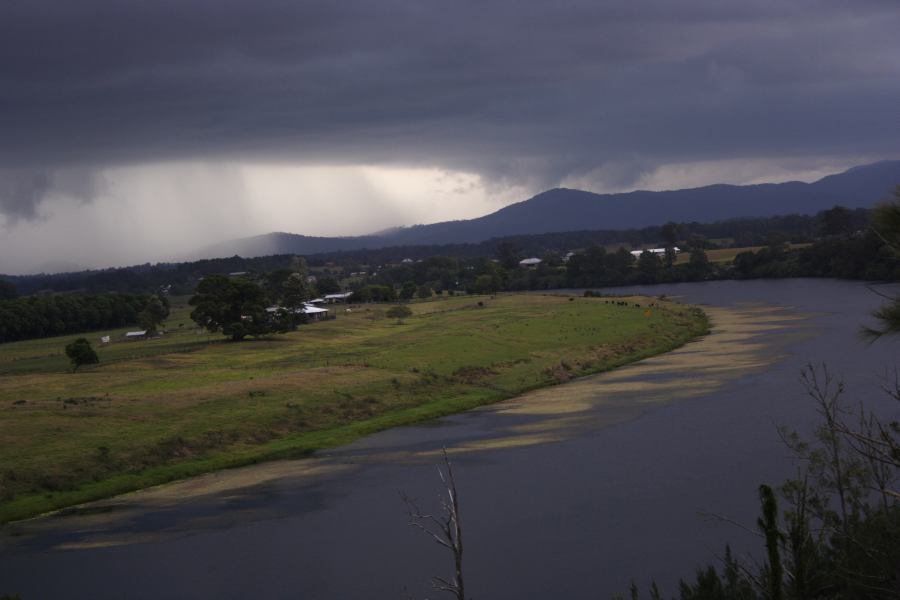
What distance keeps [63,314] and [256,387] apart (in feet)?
208

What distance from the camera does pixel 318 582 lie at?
26.2 m

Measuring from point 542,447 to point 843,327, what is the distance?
39688 mm

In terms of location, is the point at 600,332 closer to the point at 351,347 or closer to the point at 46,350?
the point at 351,347

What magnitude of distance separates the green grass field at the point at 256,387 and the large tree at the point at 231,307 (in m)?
1.75

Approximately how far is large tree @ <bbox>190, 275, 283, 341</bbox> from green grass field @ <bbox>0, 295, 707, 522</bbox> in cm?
175

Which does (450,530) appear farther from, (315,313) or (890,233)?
(315,313)

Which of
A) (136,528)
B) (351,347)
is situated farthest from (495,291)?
(136,528)

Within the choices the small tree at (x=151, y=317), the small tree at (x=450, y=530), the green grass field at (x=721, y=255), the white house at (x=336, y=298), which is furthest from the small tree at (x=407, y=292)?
the small tree at (x=450, y=530)

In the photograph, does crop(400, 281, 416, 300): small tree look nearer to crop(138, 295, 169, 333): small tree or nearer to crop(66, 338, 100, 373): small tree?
crop(138, 295, 169, 333): small tree

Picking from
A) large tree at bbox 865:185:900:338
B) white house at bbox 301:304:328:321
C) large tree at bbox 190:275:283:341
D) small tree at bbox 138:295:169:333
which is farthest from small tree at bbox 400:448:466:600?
white house at bbox 301:304:328:321

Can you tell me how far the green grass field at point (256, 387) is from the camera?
132ft

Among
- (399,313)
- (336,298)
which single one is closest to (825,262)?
(399,313)

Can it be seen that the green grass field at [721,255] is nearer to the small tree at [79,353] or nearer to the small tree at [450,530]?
the small tree at [79,353]

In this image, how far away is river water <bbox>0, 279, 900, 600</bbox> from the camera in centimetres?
2620
